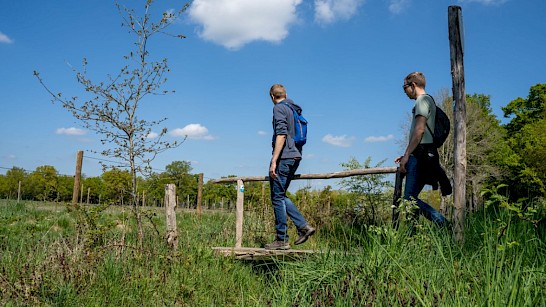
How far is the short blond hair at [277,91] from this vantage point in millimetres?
5930

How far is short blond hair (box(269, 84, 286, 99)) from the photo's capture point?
593 cm

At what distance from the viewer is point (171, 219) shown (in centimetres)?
635

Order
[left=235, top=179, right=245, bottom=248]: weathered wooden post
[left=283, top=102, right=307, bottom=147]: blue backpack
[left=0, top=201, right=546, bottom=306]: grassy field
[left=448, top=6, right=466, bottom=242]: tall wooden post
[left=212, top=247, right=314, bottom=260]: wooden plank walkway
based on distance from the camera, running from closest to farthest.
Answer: [left=0, top=201, right=546, bottom=306]: grassy field, [left=448, top=6, right=466, bottom=242]: tall wooden post, [left=212, top=247, right=314, bottom=260]: wooden plank walkway, [left=283, top=102, right=307, bottom=147]: blue backpack, [left=235, top=179, right=245, bottom=248]: weathered wooden post

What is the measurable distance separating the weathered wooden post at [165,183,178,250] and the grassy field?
11cm

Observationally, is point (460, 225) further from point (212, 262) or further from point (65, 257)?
point (65, 257)

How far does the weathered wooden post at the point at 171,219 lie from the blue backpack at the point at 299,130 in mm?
1807

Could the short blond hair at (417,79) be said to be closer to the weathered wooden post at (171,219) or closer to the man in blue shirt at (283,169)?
the man in blue shirt at (283,169)

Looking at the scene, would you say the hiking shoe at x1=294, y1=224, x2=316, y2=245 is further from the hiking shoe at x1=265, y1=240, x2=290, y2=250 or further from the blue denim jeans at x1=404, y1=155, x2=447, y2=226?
the blue denim jeans at x1=404, y1=155, x2=447, y2=226

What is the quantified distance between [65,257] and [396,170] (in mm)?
3763

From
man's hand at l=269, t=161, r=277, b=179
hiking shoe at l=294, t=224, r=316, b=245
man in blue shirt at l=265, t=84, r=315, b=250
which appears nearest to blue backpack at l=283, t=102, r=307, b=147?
man in blue shirt at l=265, t=84, r=315, b=250

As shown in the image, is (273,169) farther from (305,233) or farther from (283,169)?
(305,233)

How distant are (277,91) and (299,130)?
1.84ft

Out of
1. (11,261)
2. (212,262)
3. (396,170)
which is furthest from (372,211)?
(11,261)

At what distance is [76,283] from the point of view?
4.44 m
